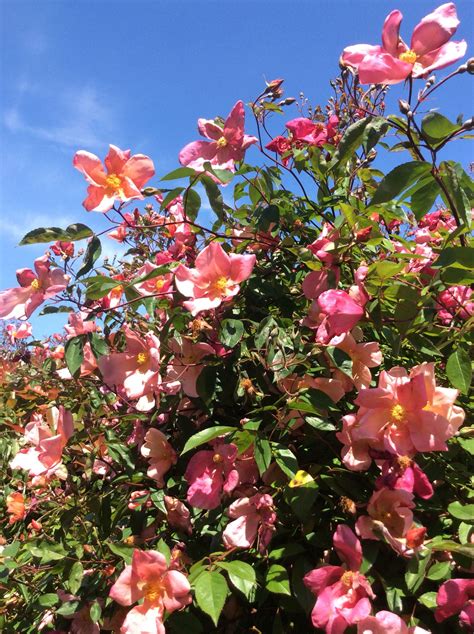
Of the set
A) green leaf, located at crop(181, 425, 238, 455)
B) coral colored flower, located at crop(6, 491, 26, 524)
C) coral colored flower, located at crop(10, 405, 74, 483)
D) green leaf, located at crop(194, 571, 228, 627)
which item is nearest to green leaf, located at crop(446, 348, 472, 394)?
green leaf, located at crop(181, 425, 238, 455)

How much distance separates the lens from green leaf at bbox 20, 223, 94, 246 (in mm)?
1076

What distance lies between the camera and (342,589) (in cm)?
83

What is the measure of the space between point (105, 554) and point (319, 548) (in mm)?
573

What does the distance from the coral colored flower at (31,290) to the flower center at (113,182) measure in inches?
9.4

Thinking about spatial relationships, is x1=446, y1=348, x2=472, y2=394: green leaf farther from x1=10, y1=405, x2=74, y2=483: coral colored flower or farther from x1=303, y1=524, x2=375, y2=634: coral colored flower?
x1=10, y1=405, x2=74, y2=483: coral colored flower

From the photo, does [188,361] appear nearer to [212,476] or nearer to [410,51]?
[212,476]

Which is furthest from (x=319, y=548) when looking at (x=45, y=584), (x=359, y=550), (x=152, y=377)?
(x=45, y=584)

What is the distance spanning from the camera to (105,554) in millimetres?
1254

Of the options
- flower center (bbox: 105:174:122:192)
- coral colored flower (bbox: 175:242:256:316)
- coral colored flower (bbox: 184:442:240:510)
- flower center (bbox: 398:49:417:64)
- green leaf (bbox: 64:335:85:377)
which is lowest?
coral colored flower (bbox: 184:442:240:510)

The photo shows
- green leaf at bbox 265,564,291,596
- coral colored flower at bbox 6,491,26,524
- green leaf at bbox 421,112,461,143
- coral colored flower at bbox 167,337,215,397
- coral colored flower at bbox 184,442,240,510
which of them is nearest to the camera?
green leaf at bbox 421,112,461,143

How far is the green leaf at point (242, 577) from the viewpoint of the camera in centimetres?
84

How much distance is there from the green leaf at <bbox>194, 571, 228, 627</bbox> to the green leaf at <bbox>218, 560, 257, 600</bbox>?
0.7 inches

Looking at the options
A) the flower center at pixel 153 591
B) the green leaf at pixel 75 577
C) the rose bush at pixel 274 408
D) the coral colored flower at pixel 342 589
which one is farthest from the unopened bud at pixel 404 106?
the green leaf at pixel 75 577

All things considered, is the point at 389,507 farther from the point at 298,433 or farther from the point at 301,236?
the point at 301,236
